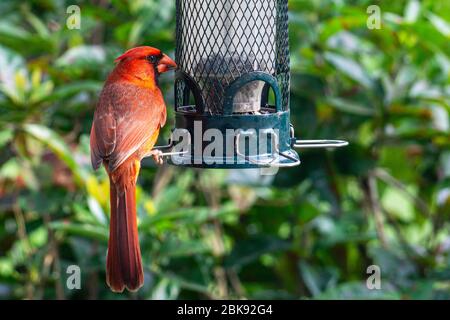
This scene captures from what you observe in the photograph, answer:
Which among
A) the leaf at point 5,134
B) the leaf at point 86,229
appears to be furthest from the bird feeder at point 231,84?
the leaf at point 5,134

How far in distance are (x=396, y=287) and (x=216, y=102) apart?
1.27m

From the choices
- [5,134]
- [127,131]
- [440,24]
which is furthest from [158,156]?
[440,24]

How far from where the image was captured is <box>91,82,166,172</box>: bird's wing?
10.7ft

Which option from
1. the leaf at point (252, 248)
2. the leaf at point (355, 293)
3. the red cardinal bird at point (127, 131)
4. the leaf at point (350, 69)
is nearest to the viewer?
the red cardinal bird at point (127, 131)

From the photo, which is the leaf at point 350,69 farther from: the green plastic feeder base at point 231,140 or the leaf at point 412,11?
the green plastic feeder base at point 231,140

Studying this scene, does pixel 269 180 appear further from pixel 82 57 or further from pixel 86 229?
pixel 86 229

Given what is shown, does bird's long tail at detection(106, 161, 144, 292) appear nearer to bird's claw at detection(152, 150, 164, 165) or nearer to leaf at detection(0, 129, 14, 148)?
bird's claw at detection(152, 150, 164, 165)

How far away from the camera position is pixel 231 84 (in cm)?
338

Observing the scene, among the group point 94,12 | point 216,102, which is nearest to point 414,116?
point 216,102

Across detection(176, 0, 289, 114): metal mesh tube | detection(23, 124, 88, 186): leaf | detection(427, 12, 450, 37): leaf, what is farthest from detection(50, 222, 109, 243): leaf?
detection(427, 12, 450, 37): leaf

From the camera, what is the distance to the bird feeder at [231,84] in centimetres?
333

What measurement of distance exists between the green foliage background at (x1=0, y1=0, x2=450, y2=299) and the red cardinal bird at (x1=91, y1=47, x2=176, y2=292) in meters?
0.55

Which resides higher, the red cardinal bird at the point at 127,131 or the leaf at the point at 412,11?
the leaf at the point at 412,11

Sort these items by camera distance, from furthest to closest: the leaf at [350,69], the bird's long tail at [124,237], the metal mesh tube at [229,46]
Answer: the leaf at [350,69] → the metal mesh tube at [229,46] → the bird's long tail at [124,237]
